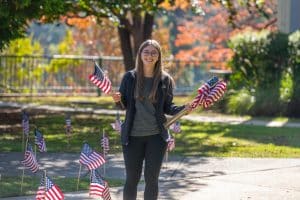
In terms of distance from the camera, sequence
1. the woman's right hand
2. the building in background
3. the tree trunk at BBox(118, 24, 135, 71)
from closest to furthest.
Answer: the woman's right hand, the tree trunk at BBox(118, 24, 135, 71), the building in background

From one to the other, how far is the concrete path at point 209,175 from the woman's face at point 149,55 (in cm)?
225

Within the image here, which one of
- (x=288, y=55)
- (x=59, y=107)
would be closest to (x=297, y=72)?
(x=288, y=55)

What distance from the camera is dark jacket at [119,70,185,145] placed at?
7.58 meters

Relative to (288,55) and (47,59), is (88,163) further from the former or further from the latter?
(47,59)

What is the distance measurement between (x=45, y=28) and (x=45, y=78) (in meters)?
43.6

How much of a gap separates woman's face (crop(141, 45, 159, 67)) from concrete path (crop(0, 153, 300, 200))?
2.25 meters

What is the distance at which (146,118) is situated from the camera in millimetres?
7609

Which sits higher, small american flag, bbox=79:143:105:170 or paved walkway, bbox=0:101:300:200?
small american flag, bbox=79:143:105:170

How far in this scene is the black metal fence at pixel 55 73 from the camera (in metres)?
26.4

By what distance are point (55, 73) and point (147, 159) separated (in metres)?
20.9

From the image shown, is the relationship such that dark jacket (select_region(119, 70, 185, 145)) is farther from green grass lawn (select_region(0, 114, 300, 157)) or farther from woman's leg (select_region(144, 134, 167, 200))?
green grass lawn (select_region(0, 114, 300, 157))

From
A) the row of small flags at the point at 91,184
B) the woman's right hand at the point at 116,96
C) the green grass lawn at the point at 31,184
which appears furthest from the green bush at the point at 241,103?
the woman's right hand at the point at 116,96

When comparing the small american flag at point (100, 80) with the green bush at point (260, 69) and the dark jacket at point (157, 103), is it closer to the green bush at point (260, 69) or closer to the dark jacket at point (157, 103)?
the dark jacket at point (157, 103)

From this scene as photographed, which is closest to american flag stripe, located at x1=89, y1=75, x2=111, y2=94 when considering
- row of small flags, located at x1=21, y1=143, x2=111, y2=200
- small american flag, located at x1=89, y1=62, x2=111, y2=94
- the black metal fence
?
small american flag, located at x1=89, y1=62, x2=111, y2=94
